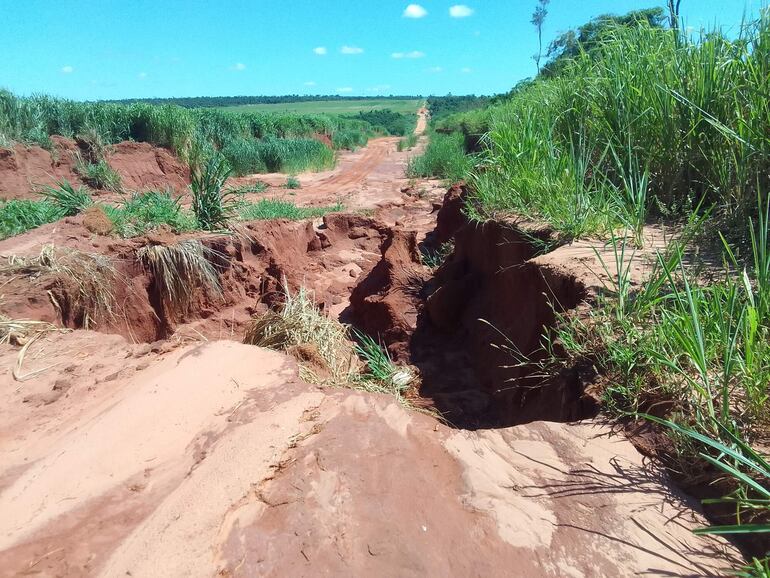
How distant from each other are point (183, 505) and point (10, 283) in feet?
11.5

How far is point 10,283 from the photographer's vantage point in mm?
4141

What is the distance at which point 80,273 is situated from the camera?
14.8 ft

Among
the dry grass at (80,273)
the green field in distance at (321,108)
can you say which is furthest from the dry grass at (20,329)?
the green field in distance at (321,108)

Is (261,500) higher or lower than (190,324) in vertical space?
higher

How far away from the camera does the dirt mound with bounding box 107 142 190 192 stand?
14.1m

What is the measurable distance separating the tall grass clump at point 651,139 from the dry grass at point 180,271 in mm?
3194

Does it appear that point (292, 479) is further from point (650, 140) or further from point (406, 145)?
point (406, 145)

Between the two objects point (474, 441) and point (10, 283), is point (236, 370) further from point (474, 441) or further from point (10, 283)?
point (10, 283)

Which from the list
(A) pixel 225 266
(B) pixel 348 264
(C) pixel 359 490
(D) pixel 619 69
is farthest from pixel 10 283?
(D) pixel 619 69

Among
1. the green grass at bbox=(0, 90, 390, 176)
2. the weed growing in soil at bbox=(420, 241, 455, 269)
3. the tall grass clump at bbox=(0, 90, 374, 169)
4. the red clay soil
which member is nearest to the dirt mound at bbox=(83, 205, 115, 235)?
the weed growing in soil at bbox=(420, 241, 455, 269)

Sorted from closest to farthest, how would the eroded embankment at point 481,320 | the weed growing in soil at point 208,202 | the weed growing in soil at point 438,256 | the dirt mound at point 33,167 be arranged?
1. the eroded embankment at point 481,320
2. the weed growing in soil at point 208,202
3. the weed growing in soil at point 438,256
4. the dirt mound at point 33,167

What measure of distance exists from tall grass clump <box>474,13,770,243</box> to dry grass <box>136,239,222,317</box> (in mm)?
3194

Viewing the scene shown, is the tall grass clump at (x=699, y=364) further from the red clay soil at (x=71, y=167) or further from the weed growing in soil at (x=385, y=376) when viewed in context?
the red clay soil at (x=71, y=167)

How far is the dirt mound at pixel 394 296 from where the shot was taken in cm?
539
